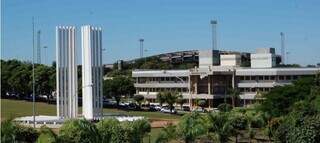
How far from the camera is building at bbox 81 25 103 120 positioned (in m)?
60.0

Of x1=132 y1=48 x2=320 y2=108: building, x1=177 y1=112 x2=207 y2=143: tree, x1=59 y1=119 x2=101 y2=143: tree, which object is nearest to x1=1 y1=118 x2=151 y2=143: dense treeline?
x1=59 y1=119 x2=101 y2=143: tree

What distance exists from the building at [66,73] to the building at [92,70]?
109cm

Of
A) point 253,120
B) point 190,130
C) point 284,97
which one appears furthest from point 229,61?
point 190,130

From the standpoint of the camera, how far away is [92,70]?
6094cm

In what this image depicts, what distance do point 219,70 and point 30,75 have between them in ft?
98.1

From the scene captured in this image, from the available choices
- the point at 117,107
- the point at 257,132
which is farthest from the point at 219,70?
the point at 257,132

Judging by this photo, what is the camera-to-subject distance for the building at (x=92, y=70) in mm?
59969

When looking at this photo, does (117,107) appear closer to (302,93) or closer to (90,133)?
(302,93)

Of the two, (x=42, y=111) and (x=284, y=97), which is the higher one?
(x=284, y=97)

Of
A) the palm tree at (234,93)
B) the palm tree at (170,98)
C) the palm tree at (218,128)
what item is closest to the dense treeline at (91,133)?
the palm tree at (218,128)

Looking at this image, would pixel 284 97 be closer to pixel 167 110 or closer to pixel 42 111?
pixel 167 110

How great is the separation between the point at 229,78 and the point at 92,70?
45634mm

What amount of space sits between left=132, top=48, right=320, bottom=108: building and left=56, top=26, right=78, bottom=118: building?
127ft

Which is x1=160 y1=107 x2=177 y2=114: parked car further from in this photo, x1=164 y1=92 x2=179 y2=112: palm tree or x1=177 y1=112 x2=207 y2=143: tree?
x1=177 y1=112 x2=207 y2=143: tree
